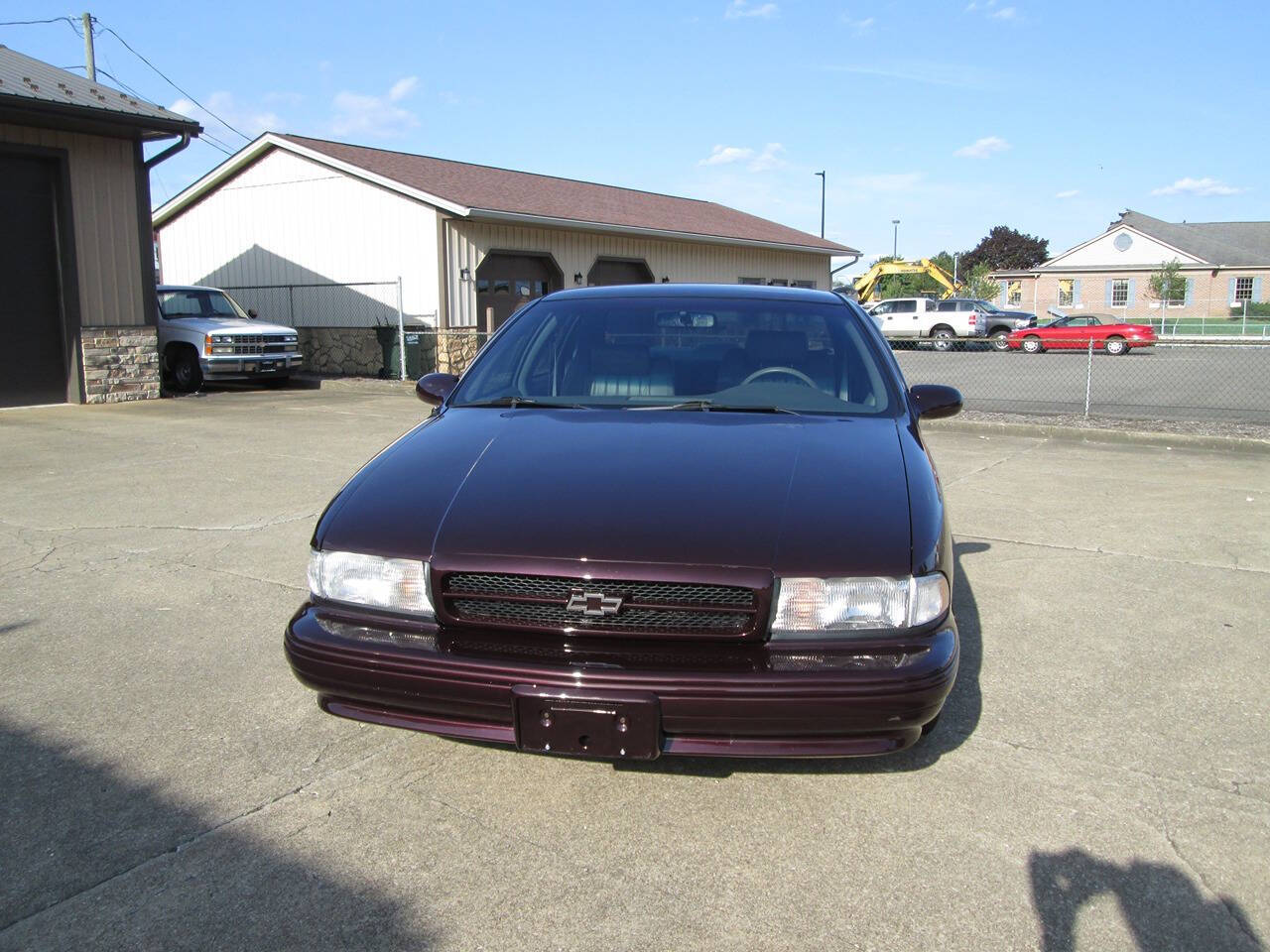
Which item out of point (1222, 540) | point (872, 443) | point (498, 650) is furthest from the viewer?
point (1222, 540)

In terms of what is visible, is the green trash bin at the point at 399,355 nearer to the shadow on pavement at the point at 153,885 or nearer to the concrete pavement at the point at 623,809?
the concrete pavement at the point at 623,809

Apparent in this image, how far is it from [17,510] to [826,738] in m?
6.33

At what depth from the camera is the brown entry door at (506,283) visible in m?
20.1

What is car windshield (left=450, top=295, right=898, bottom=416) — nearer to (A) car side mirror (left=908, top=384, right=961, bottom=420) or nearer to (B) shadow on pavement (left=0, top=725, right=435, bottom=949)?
(A) car side mirror (left=908, top=384, right=961, bottom=420)

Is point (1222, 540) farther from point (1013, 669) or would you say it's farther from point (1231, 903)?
point (1231, 903)

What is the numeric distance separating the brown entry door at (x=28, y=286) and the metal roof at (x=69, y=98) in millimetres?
982

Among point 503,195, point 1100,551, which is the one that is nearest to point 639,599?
point 1100,551

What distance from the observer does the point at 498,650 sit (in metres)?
2.69

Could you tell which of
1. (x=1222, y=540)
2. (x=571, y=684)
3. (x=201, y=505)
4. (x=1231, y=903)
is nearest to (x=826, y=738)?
(x=571, y=684)

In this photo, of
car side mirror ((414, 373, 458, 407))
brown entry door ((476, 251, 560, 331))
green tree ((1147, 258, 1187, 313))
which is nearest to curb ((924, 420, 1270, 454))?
car side mirror ((414, 373, 458, 407))

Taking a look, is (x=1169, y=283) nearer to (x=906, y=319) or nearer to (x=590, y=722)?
(x=906, y=319)

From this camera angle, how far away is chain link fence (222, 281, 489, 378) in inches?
712

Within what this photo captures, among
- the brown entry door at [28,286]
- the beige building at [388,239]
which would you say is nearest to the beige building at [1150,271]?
the beige building at [388,239]

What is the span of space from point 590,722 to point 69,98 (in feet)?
45.0
